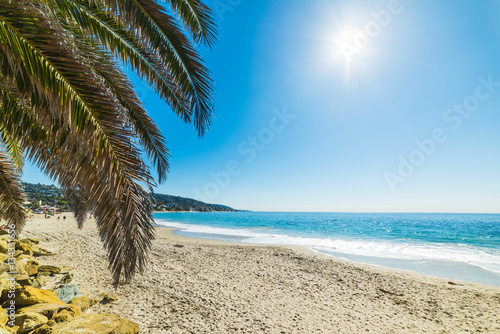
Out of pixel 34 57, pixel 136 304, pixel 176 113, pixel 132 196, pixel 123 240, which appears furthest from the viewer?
pixel 136 304

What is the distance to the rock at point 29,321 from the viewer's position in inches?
123

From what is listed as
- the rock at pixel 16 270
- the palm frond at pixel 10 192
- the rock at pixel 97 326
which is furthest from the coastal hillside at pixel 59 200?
the rock at pixel 97 326

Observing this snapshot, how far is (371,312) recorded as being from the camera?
17.7 feet

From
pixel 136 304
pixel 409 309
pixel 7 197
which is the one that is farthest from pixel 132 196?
pixel 409 309

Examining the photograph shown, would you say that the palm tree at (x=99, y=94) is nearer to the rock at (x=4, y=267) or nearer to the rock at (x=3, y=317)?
the rock at (x=3, y=317)

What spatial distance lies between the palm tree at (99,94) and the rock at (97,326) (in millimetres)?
1208

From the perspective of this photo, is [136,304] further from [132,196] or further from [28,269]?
[132,196]

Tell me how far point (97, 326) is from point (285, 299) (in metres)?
4.41

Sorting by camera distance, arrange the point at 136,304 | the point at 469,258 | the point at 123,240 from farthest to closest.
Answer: the point at 469,258
the point at 136,304
the point at 123,240

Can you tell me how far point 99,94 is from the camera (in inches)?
73.4

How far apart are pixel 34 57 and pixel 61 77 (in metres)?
0.20

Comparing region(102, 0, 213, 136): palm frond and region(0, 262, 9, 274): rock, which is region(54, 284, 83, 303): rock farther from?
region(102, 0, 213, 136): palm frond

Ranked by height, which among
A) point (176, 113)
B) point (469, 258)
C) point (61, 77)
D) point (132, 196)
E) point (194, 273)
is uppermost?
point (176, 113)

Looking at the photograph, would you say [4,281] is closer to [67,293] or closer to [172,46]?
[67,293]
